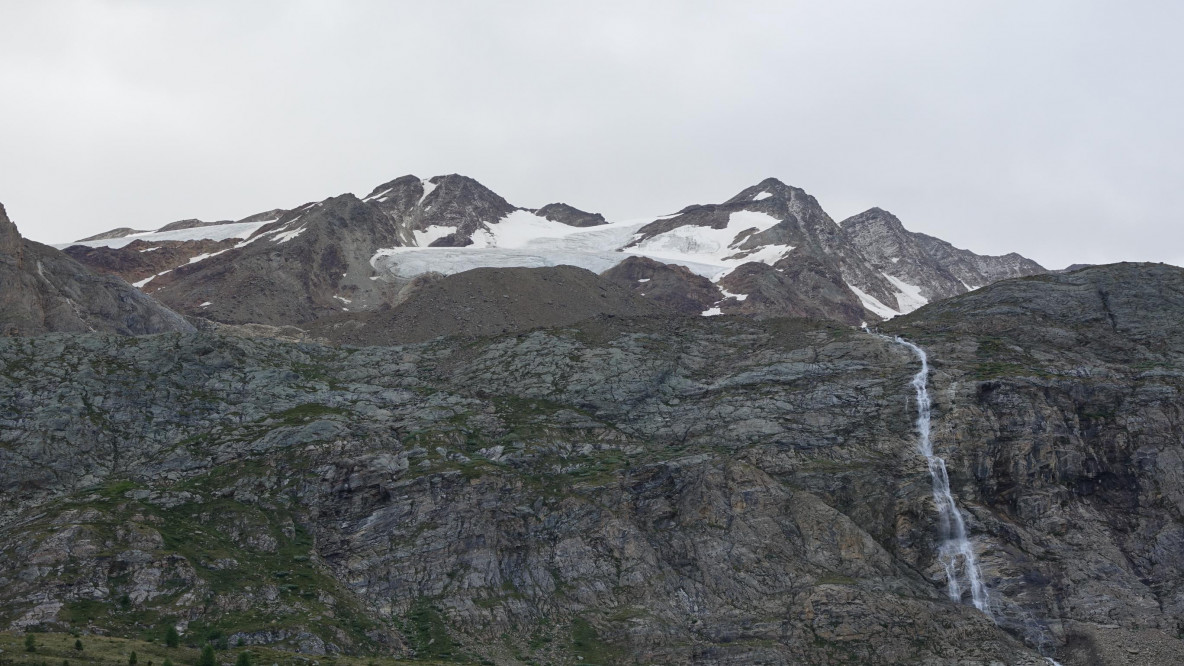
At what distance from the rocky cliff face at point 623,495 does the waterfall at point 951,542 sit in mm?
1135

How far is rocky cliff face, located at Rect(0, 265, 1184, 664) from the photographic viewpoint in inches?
3482

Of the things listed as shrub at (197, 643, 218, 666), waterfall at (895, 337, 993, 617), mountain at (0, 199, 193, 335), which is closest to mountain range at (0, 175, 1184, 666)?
waterfall at (895, 337, 993, 617)

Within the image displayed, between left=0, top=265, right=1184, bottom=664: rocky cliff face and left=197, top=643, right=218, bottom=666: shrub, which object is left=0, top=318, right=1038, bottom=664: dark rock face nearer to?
left=0, top=265, right=1184, bottom=664: rocky cliff face

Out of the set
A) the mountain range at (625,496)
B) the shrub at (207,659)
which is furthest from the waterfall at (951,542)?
the shrub at (207,659)

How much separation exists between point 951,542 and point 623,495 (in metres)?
34.3

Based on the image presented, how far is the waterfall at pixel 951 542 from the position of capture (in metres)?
95.5

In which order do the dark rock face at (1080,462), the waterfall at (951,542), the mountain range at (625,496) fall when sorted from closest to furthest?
the mountain range at (625,496) → the dark rock face at (1080,462) → the waterfall at (951,542)

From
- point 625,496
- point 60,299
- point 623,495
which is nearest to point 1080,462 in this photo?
point 625,496

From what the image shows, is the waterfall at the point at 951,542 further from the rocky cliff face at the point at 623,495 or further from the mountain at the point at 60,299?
the mountain at the point at 60,299

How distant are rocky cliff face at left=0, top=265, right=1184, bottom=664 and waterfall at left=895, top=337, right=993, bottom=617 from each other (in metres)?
1.14

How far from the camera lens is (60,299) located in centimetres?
16000

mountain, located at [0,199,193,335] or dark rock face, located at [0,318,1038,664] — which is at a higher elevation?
mountain, located at [0,199,193,335]

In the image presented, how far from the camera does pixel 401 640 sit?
88250 mm

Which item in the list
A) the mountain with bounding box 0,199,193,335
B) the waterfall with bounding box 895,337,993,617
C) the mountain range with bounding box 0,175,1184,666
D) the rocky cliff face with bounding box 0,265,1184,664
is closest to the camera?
the mountain range with bounding box 0,175,1184,666
